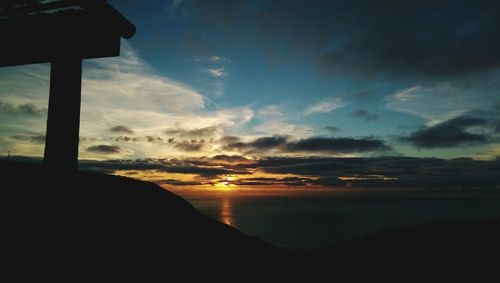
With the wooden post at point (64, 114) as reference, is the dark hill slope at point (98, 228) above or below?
below

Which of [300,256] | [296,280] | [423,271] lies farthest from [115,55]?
[423,271]

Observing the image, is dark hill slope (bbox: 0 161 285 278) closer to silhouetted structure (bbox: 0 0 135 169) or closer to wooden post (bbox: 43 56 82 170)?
wooden post (bbox: 43 56 82 170)

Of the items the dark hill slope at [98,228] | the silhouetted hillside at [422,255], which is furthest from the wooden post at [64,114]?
the silhouetted hillside at [422,255]

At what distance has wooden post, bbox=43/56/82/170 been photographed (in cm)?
513

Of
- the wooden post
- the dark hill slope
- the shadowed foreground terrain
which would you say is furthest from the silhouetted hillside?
the wooden post

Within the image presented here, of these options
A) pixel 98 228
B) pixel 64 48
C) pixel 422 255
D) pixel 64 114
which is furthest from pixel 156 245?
pixel 422 255

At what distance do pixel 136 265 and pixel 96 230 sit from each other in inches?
37.7

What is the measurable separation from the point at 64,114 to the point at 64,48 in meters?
1.14

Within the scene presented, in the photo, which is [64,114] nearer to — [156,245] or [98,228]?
[98,228]

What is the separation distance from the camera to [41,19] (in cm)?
521

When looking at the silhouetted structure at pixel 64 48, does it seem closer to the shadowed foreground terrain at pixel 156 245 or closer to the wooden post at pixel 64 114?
the wooden post at pixel 64 114

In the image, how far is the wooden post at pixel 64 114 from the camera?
5.13 metres

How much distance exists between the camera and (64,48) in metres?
5.30

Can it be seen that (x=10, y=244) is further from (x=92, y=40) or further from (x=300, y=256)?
(x=300, y=256)
